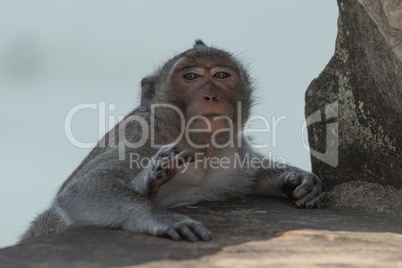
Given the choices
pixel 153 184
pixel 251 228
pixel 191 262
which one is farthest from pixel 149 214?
pixel 191 262

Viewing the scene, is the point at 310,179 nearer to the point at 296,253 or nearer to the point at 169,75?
the point at 169,75

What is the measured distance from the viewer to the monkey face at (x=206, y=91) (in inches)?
224

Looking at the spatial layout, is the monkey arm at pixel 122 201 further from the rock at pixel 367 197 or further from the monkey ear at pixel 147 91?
the rock at pixel 367 197

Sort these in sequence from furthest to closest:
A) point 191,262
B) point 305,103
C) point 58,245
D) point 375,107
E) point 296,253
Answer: point 305,103
point 375,107
point 58,245
point 296,253
point 191,262

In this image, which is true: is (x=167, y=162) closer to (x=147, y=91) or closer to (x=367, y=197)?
(x=147, y=91)

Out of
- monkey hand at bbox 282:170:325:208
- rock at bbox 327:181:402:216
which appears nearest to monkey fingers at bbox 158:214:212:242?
monkey hand at bbox 282:170:325:208

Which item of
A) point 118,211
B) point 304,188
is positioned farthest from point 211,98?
point 304,188

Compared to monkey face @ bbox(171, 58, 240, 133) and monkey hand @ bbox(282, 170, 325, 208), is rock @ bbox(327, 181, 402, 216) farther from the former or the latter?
monkey face @ bbox(171, 58, 240, 133)

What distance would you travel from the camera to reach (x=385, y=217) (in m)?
5.79

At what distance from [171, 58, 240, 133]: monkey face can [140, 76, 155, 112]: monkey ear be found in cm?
45

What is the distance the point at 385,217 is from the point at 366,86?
133cm

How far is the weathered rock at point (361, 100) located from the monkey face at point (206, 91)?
3.76 feet

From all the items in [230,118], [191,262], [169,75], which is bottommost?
[191,262]

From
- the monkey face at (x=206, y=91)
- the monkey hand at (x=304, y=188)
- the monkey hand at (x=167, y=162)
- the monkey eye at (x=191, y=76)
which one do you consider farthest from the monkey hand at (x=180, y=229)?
the monkey hand at (x=304, y=188)
